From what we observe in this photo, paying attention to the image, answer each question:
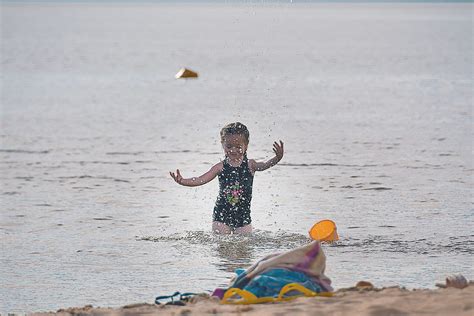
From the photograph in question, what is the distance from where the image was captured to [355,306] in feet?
22.9

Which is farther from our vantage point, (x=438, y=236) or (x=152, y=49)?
(x=152, y=49)

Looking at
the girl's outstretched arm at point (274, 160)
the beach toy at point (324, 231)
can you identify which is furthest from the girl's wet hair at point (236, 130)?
the beach toy at point (324, 231)

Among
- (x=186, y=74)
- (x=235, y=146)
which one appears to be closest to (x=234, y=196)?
(x=235, y=146)

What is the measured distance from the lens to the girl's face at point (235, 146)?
35.5 feet

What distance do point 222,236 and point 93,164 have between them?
467cm

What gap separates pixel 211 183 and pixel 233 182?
2.88 meters

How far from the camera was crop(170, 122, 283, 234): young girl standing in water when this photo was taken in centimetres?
1084

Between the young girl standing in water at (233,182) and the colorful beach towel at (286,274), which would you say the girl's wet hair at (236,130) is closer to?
the young girl standing in water at (233,182)

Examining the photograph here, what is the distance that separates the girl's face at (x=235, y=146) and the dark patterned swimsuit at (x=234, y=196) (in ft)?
0.25

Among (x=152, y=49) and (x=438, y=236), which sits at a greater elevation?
(x=152, y=49)

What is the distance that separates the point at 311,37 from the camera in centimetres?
5491

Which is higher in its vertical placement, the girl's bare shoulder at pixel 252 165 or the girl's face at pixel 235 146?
the girl's face at pixel 235 146

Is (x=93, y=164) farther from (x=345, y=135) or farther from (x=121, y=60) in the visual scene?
(x=121, y=60)

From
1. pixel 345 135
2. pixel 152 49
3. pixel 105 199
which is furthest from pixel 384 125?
pixel 152 49
